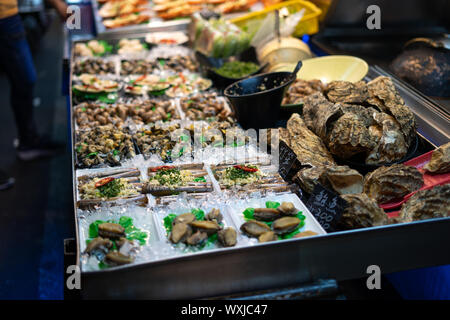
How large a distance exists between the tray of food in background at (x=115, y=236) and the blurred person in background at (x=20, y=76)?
9.35 feet

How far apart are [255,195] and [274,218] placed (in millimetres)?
210

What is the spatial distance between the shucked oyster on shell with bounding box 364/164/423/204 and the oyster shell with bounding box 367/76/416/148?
312 millimetres

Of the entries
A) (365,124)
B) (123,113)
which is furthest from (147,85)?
(365,124)

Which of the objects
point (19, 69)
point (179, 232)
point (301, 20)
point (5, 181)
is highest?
point (301, 20)

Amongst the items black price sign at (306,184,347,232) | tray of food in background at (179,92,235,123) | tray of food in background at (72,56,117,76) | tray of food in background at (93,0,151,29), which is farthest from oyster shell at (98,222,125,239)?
tray of food in background at (93,0,151,29)

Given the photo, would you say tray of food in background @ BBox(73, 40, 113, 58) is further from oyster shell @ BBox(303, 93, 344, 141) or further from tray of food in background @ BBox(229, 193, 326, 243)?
tray of food in background @ BBox(229, 193, 326, 243)

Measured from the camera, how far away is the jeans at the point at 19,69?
4032 millimetres

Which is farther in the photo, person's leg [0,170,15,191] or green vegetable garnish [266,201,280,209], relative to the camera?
person's leg [0,170,15,191]

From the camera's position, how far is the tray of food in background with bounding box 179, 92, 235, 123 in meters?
3.00

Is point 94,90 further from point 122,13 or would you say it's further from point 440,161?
point 440,161

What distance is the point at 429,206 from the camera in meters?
1.89

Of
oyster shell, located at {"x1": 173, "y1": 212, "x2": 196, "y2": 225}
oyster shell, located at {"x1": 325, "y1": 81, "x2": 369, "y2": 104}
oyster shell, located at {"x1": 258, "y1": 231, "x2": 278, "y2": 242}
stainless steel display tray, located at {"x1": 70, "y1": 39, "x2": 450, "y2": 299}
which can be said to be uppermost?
oyster shell, located at {"x1": 325, "y1": 81, "x2": 369, "y2": 104}


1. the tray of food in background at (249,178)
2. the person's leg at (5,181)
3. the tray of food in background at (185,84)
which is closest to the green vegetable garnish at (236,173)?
the tray of food in background at (249,178)
